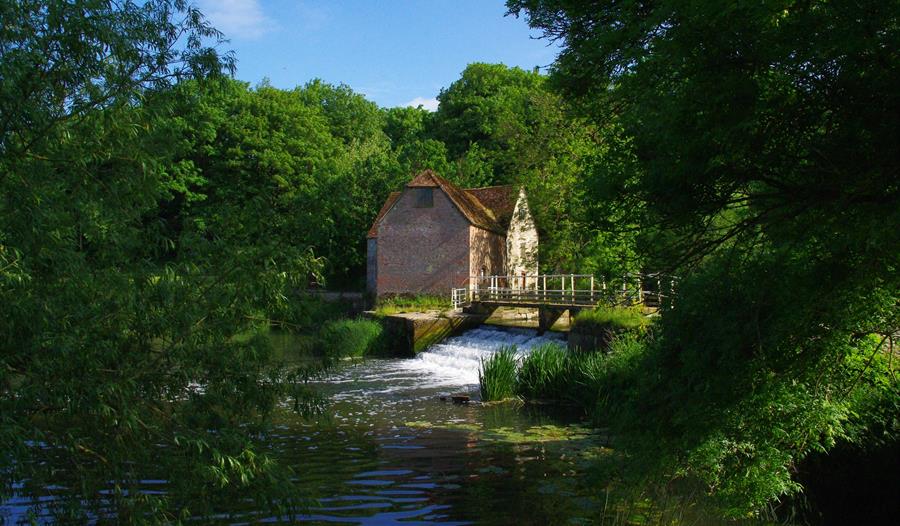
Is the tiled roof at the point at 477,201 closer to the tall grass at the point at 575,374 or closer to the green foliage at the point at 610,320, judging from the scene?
the green foliage at the point at 610,320

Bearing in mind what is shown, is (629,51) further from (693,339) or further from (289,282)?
(289,282)

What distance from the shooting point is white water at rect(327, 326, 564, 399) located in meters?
21.4

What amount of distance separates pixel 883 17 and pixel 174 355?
6.15 m

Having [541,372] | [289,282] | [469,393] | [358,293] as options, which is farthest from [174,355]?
[358,293]

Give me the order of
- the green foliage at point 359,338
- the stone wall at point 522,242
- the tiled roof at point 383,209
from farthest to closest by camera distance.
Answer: the tiled roof at point 383,209
the stone wall at point 522,242
the green foliage at point 359,338

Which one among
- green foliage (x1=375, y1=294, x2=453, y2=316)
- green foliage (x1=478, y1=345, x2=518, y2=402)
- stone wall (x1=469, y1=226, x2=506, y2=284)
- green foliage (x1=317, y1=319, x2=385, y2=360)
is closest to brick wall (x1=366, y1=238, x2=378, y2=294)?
green foliage (x1=375, y1=294, x2=453, y2=316)

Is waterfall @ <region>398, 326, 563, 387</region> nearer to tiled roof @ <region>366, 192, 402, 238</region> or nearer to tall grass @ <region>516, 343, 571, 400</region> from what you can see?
tall grass @ <region>516, 343, 571, 400</region>

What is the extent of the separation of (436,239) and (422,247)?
837 millimetres

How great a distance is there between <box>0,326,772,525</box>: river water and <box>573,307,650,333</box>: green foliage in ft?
10.6

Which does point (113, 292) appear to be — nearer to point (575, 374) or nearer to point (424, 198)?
point (575, 374)

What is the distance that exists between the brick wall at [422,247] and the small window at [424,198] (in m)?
0.19

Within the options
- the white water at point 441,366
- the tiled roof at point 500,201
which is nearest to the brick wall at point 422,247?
the tiled roof at point 500,201

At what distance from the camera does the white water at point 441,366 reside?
21.4m

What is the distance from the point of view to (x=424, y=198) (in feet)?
128
